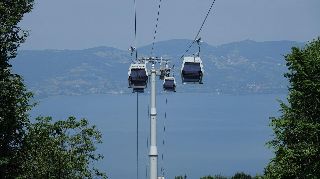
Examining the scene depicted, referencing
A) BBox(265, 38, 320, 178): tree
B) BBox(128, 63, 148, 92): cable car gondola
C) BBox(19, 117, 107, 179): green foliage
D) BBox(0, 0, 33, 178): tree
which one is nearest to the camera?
BBox(128, 63, 148, 92): cable car gondola

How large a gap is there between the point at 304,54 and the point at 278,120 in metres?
4.07

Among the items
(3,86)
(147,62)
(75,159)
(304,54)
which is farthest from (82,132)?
(304,54)

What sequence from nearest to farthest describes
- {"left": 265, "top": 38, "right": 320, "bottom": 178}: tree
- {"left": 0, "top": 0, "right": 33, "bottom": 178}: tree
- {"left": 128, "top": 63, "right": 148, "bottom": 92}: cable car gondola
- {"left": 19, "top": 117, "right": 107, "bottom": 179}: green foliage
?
{"left": 128, "top": 63, "right": 148, "bottom": 92}: cable car gondola → {"left": 0, "top": 0, "right": 33, "bottom": 178}: tree → {"left": 19, "top": 117, "right": 107, "bottom": 179}: green foliage → {"left": 265, "top": 38, "right": 320, "bottom": 178}: tree

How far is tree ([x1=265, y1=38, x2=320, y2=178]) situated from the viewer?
28.5m

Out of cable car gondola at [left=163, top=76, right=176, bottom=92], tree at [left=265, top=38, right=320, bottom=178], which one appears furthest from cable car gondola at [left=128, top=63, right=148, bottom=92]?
tree at [left=265, top=38, right=320, bottom=178]

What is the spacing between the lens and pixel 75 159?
2169 centimetres

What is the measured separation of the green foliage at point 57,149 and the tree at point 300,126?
35.2 feet

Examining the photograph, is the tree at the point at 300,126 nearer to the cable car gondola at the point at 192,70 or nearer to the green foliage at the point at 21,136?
the green foliage at the point at 21,136

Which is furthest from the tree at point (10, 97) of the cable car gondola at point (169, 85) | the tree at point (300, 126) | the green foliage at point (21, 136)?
the tree at point (300, 126)

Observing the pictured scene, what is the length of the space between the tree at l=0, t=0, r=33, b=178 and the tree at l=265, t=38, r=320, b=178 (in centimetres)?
1542

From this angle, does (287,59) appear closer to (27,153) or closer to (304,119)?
(304,119)

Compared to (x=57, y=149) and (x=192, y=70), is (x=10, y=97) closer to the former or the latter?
(x=57, y=149)

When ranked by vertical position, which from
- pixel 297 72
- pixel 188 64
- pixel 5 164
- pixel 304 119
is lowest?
pixel 5 164

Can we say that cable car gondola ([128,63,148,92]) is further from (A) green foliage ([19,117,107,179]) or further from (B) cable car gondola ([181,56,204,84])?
(A) green foliage ([19,117,107,179])
